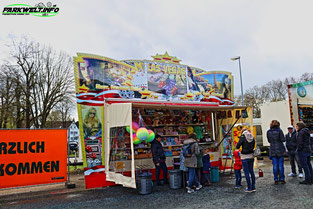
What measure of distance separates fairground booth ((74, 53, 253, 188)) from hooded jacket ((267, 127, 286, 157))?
6.64ft

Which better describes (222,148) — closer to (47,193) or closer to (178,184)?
(178,184)

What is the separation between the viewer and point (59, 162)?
24.9 feet

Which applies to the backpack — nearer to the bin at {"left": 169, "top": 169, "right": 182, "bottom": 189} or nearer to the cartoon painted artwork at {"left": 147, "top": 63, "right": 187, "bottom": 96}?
the bin at {"left": 169, "top": 169, "right": 182, "bottom": 189}

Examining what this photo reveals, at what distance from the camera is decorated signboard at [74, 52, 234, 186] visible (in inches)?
310

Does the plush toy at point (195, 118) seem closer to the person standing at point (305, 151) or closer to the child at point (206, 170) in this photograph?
the child at point (206, 170)

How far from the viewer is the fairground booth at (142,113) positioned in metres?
7.69

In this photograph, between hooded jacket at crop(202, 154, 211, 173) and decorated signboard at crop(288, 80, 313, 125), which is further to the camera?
decorated signboard at crop(288, 80, 313, 125)

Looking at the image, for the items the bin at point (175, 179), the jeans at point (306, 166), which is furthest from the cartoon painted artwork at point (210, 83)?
the jeans at point (306, 166)

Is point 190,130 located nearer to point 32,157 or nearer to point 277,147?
point 277,147

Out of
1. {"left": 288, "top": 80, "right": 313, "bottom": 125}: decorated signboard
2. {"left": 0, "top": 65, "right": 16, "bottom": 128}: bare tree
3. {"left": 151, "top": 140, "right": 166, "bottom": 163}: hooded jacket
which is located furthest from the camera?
{"left": 0, "top": 65, "right": 16, "bottom": 128}: bare tree

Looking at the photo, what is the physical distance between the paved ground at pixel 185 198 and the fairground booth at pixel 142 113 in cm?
57

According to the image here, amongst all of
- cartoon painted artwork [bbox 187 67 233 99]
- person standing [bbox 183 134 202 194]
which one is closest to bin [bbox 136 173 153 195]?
person standing [bbox 183 134 202 194]

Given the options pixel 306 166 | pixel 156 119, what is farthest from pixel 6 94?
pixel 306 166

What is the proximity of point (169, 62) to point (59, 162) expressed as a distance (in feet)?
16.8
